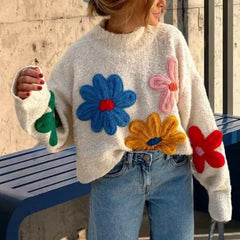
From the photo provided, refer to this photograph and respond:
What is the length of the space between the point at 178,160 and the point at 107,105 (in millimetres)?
286

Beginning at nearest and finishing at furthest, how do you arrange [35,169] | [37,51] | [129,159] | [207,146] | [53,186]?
Result: [129,159]
[207,146]
[53,186]
[35,169]
[37,51]

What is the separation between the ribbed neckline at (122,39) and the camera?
7.68 ft

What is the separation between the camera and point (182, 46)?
7.86 feet

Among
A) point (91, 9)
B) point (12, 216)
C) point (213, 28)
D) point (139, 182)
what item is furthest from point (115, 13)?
point (213, 28)

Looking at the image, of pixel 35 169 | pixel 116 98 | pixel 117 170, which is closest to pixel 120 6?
pixel 116 98

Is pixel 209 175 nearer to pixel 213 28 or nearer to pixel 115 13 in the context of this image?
pixel 115 13

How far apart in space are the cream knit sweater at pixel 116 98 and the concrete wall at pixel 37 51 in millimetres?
1718

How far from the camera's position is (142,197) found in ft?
7.64

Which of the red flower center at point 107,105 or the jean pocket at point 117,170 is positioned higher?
the red flower center at point 107,105

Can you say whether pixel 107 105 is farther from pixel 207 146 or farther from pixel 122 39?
pixel 207 146

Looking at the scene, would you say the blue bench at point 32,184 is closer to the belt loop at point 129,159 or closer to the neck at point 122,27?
the belt loop at point 129,159

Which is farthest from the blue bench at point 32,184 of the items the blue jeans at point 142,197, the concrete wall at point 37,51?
the blue jeans at point 142,197

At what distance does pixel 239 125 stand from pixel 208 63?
102 centimetres

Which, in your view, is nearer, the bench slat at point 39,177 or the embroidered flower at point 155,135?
the embroidered flower at point 155,135
